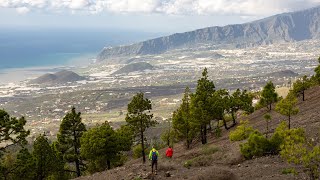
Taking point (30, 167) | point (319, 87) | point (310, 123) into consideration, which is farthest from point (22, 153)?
point (319, 87)

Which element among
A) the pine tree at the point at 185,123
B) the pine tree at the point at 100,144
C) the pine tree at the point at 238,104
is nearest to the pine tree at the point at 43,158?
the pine tree at the point at 100,144

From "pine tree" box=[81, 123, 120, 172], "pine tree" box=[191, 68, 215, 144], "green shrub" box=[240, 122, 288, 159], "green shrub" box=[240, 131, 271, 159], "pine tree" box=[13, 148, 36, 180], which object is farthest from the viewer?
"pine tree" box=[191, 68, 215, 144]

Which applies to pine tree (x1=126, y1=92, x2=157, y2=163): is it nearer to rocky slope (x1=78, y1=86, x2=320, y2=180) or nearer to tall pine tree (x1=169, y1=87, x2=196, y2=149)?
rocky slope (x1=78, y1=86, x2=320, y2=180)

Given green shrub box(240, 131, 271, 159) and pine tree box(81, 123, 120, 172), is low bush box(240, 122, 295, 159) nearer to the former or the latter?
green shrub box(240, 131, 271, 159)

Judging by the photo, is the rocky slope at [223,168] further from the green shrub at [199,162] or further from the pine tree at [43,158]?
the pine tree at [43,158]

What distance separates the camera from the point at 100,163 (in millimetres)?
63062

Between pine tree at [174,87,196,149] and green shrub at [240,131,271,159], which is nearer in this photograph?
green shrub at [240,131,271,159]

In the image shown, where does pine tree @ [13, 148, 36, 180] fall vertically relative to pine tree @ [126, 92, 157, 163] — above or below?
below

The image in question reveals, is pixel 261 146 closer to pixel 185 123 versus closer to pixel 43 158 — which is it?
pixel 185 123

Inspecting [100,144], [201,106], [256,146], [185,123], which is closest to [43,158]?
[100,144]

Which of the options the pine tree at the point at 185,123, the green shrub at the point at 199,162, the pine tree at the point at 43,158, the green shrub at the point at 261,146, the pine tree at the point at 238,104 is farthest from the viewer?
the pine tree at the point at 238,104

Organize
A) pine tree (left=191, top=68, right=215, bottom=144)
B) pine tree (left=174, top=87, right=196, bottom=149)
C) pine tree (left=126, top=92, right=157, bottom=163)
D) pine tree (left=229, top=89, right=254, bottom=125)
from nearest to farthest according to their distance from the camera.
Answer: pine tree (left=126, top=92, right=157, bottom=163) < pine tree (left=191, top=68, right=215, bottom=144) < pine tree (left=174, top=87, right=196, bottom=149) < pine tree (left=229, top=89, right=254, bottom=125)

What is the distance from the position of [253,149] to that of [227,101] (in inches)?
1325

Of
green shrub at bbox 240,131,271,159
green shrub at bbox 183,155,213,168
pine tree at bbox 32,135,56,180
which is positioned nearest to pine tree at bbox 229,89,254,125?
green shrub at bbox 183,155,213,168
